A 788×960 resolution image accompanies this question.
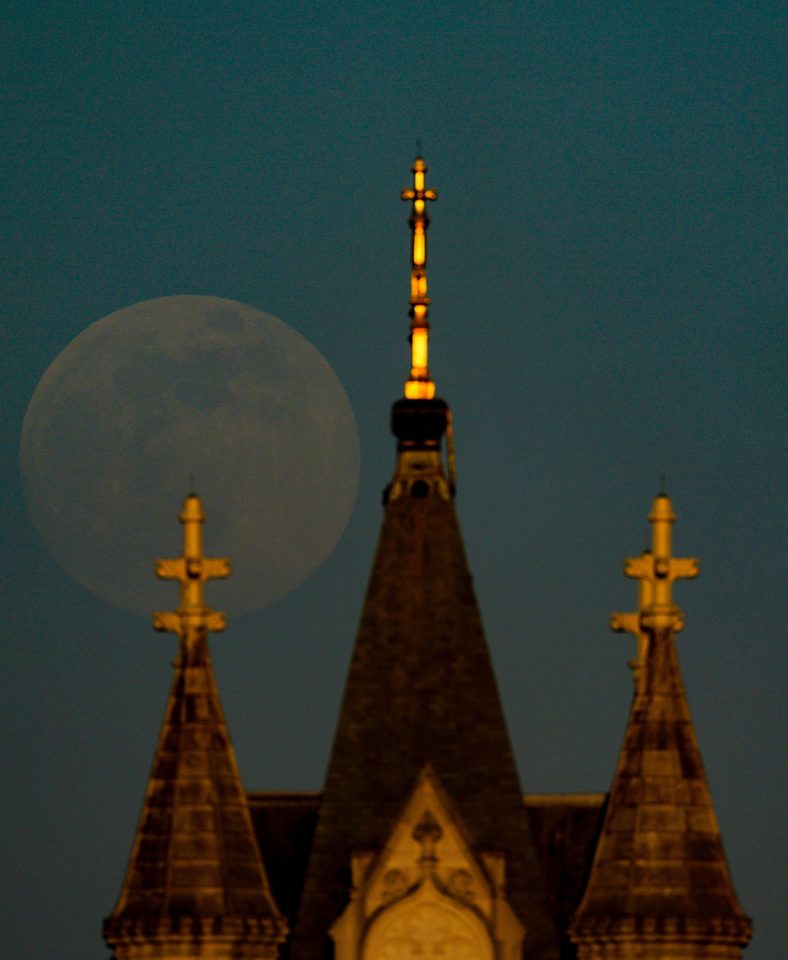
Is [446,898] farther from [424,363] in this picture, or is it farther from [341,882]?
[424,363]

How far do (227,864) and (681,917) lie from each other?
7050 millimetres

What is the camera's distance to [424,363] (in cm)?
14150

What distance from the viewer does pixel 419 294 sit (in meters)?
142

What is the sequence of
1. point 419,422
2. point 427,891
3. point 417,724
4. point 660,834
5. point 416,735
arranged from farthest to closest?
point 419,422 → point 417,724 → point 416,735 → point 427,891 → point 660,834

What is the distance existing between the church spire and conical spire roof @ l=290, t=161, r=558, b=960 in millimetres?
1855

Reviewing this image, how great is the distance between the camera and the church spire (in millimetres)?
133750

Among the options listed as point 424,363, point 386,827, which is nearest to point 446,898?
point 386,827

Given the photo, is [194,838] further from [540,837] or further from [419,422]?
[419,422]

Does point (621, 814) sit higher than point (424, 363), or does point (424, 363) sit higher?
point (424, 363)

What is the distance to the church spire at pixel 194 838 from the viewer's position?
134 m

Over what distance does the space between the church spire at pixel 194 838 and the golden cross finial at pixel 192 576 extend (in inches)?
→ 0.6

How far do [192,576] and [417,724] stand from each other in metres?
4.47

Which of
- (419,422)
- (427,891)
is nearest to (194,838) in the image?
(427,891)

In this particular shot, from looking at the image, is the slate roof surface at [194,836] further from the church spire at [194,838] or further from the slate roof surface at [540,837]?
the slate roof surface at [540,837]
